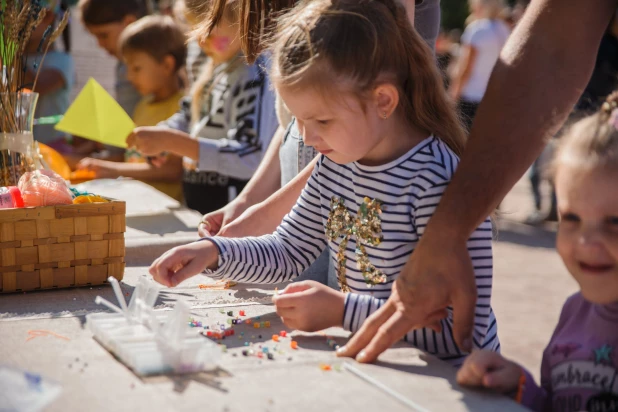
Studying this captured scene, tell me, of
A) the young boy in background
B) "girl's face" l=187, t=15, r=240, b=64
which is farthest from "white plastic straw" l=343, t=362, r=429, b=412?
the young boy in background

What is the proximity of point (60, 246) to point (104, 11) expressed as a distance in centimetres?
287

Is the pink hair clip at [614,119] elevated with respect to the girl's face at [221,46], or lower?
lower

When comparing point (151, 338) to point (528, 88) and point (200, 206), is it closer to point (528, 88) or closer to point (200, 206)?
point (528, 88)

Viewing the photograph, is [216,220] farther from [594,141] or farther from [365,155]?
[594,141]

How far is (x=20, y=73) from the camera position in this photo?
195cm

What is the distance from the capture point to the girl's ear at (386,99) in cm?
140

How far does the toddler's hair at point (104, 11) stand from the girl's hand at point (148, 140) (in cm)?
177

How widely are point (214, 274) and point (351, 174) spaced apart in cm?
33

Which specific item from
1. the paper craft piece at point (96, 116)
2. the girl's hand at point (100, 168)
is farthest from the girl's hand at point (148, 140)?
the girl's hand at point (100, 168)

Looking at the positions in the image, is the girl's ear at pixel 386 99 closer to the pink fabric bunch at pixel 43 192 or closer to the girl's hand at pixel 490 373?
the girl's hand at pixel 490 373

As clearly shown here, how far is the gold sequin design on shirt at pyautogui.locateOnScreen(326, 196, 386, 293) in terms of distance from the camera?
145cm

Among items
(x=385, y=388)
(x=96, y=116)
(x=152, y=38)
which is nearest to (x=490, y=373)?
(x=385, y=388)

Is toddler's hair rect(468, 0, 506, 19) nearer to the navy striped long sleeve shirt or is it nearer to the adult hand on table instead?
the navy striped long sleeve shirt

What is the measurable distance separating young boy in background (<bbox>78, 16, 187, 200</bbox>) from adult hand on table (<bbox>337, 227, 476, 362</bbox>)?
239 cm
